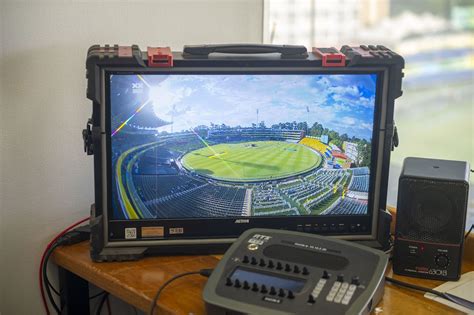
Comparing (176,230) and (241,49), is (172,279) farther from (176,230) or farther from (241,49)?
(241,49)

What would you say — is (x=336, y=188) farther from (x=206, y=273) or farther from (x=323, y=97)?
(x=206, y=273)

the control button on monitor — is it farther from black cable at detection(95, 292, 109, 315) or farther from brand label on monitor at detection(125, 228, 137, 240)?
black cable at detection(95, 292, 109, 315)

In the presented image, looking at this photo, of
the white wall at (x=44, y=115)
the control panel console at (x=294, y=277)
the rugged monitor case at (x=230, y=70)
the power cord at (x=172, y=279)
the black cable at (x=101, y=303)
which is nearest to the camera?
the control panel console at (x=294, y=277)

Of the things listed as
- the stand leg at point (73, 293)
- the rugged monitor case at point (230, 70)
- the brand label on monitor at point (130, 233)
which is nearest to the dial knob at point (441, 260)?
the rugged monitor case at point (230, 70)

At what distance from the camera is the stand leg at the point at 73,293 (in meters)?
1.39

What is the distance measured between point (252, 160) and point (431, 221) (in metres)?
0.37

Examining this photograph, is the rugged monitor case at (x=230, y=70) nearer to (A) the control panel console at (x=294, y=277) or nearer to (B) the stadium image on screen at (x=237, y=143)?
(B) the stadium image on screen at (x=237, y=143)

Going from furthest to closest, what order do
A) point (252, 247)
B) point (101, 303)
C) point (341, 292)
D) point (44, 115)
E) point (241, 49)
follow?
1. point (101, 303)
2. point (44, 115)
3. point (241, 49)
4. point (252, 247)
5. point (341, 292)

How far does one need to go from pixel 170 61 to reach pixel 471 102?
57.2 inches

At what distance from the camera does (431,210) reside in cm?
122

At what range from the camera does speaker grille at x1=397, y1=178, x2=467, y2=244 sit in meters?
1.20

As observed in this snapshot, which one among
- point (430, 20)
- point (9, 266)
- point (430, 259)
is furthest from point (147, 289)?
point (430, 20)

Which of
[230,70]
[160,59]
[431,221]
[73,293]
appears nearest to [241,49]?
[230,70]

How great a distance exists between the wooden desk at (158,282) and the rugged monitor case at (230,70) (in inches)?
1.2
